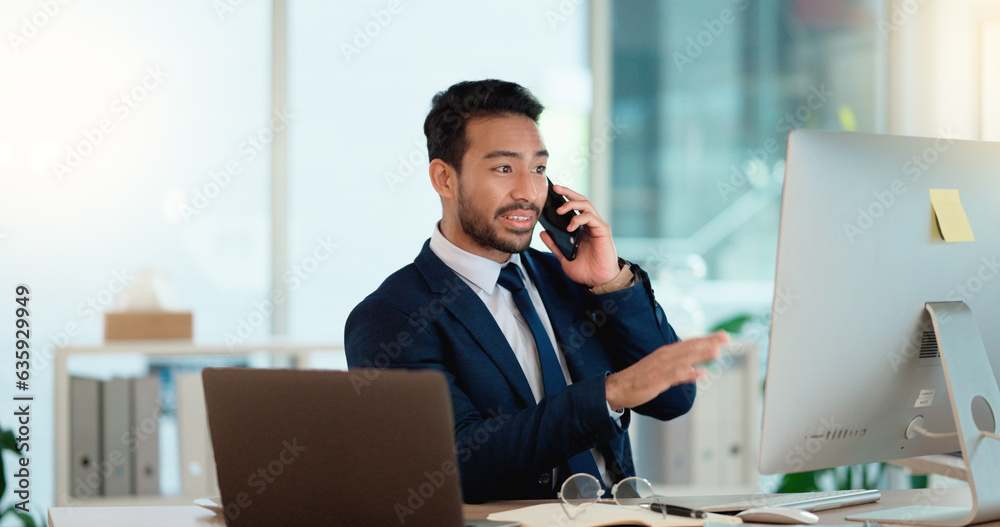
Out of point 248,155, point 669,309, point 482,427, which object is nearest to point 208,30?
point 248,155

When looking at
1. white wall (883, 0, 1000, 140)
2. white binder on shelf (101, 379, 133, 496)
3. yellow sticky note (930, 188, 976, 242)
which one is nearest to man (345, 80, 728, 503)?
yellow sticky note (930, 188, 976, 242)

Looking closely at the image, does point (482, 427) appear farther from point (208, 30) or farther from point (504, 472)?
point (208, 30)

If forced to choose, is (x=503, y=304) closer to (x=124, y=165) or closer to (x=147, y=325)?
(x=147, y=325)

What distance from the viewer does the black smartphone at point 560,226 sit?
180cm

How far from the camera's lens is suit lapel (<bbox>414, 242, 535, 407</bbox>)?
1665mm

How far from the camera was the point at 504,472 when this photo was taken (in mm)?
1444

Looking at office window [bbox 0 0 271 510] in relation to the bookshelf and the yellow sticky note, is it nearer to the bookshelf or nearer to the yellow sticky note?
the bookshelf

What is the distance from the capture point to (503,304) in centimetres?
181

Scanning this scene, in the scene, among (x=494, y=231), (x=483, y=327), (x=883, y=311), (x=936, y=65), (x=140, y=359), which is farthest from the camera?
(x=936, y=65)

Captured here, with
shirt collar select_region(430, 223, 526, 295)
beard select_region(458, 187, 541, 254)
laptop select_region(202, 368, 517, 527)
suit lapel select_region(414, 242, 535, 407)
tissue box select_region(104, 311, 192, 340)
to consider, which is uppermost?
beard select_region(458, 187, 541, 254)

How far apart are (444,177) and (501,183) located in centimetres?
16

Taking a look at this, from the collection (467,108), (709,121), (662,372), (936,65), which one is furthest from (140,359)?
(936,65)

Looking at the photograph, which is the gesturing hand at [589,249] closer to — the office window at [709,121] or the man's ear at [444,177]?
the man's ear at [444,177]

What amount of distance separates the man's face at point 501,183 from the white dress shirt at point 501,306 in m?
0.05
